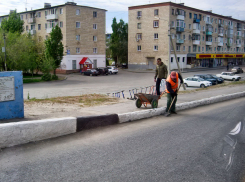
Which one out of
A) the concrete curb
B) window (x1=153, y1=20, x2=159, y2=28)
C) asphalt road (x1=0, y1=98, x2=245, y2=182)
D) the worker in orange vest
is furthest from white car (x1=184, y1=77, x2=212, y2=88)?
window (x1=153, y1=20, x2=159, y2=28)

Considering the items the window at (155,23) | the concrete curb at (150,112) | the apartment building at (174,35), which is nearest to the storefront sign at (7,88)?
the concrete curb at (150,112)

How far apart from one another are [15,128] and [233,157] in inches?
174

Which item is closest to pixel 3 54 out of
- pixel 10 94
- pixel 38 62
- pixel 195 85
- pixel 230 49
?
pixel 38 62

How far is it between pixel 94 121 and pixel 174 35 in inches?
2256

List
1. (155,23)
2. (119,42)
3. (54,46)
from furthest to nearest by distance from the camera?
1. (119,42)
2. (155,23)
3. (54,46)

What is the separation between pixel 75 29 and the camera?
55.8 meters

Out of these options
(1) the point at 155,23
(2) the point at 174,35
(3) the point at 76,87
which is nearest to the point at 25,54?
(3) the point at 76,87

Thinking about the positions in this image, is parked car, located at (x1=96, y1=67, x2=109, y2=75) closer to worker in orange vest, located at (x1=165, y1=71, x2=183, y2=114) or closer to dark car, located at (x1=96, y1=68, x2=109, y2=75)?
dark car, located at (x1=96, y1=68, x2=109, y2=75)

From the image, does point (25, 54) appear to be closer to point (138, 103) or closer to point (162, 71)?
point (162, 71)

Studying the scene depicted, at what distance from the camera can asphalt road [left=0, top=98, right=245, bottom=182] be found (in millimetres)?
4246

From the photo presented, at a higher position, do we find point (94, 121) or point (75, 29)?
point (75, 29)

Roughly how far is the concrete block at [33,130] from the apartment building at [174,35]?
5023cm

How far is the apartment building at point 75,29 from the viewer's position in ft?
179

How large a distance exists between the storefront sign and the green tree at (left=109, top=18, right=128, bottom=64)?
68.0 m
